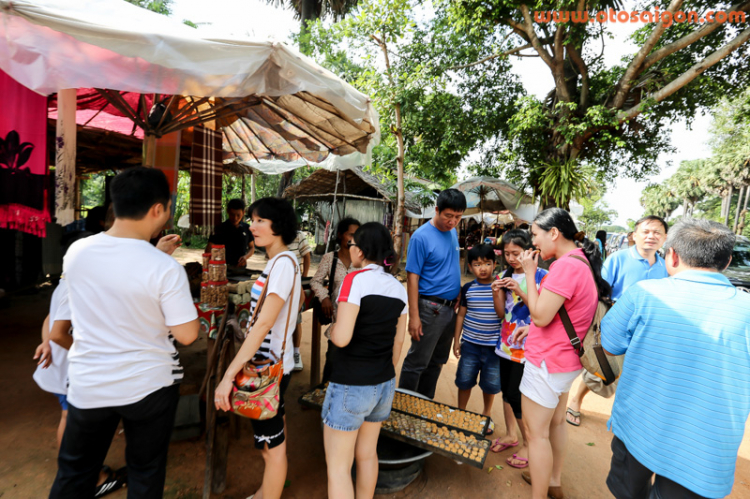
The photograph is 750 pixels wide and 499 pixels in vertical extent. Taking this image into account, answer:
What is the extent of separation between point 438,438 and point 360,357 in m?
1.10

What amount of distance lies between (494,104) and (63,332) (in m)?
9.30

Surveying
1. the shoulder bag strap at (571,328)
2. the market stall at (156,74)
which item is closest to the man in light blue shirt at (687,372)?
the shoulder bag strap at (571,328)

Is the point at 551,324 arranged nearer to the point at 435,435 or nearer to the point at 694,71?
the point at 435,435

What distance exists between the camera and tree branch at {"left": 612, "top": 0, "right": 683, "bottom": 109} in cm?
639

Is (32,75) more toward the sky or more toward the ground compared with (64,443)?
more toward the sky

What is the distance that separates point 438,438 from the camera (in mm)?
2482

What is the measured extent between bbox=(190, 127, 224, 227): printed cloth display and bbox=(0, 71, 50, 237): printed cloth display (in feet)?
5.78

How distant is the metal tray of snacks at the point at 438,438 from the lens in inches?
90.9

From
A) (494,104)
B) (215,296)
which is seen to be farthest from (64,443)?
(494,104)

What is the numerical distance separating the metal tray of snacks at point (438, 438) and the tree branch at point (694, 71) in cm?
733

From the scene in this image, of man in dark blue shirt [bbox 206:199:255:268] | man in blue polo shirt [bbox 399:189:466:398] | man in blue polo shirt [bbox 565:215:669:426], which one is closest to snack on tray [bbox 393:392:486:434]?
man in blue polo shirt [bbox 399:189:466:398]

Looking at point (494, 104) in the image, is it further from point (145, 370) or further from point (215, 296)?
point (145, 370)

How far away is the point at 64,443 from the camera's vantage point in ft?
4.97

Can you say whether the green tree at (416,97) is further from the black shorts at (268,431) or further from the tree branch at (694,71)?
the black shorts at (268,431)
